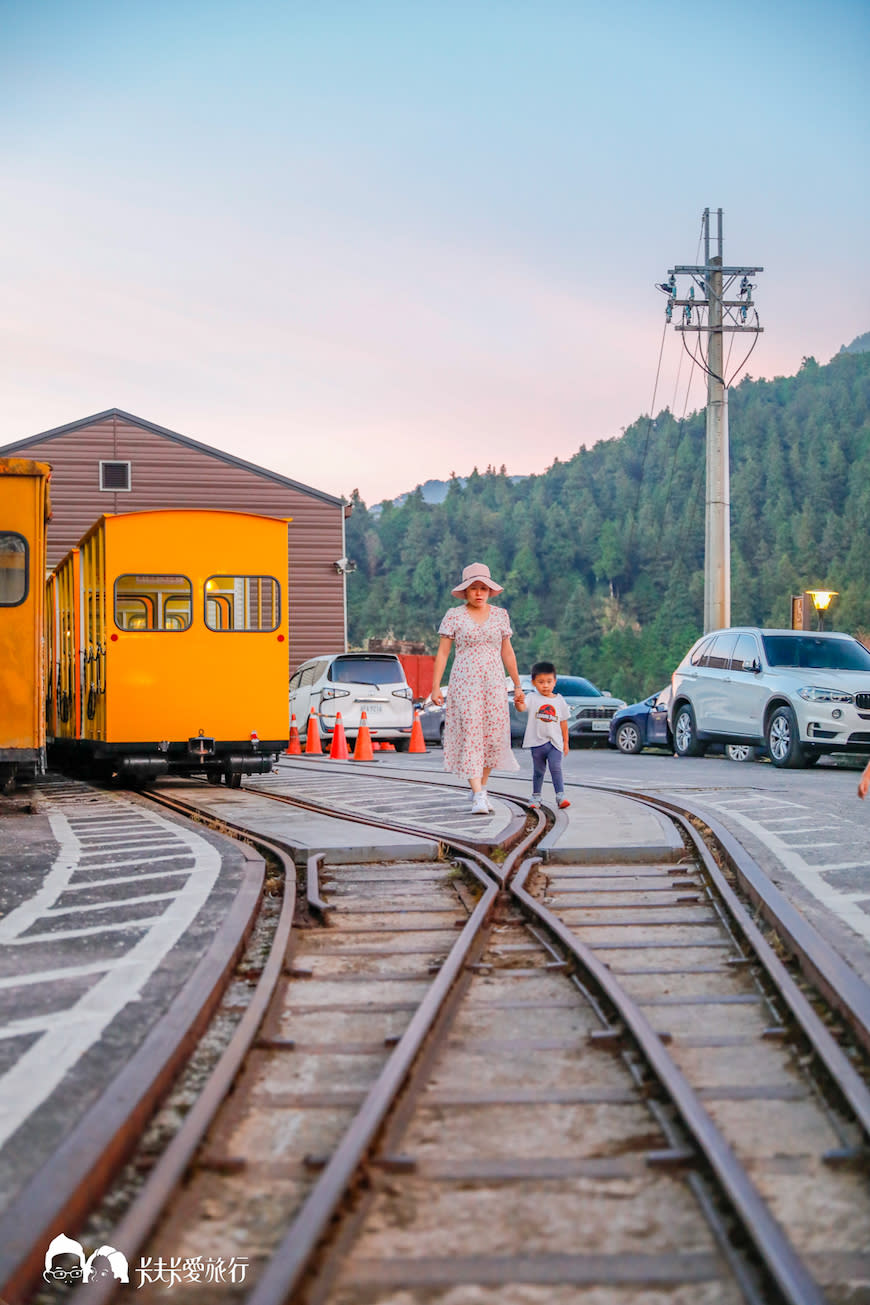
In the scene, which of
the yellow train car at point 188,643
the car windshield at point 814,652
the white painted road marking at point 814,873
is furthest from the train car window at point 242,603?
the car windshield at point 814,652

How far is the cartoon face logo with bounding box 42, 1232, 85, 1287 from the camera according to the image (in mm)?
2949

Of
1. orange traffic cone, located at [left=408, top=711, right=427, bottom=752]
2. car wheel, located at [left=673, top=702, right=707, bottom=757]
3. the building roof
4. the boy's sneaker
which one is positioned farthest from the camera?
the building roof

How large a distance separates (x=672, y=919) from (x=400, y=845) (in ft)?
8.52

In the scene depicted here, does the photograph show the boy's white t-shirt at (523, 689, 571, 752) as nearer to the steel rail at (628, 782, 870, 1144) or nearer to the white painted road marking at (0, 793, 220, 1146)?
the white painted road marking at (0, 793, 220, 1146)

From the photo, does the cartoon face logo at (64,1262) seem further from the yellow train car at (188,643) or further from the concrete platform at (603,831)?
the yellow train car at (188,643)

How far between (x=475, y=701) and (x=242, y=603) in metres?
5.33

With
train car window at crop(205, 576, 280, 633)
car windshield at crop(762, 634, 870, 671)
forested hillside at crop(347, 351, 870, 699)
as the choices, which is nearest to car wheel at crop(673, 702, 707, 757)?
car windshield at crop(762, 634, 870, 671)

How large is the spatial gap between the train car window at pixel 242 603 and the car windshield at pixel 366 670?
8.33 m

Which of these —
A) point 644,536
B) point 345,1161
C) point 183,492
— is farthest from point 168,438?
point 644,536

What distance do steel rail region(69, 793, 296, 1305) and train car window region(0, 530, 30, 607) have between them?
672cm

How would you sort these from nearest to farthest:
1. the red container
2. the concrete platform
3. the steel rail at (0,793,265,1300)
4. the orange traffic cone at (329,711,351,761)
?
1. the steel rail at (0,793,265,1300)
2. the concrete platform
3. the orange traffic cone at (329,711,351,761)
4. the red container

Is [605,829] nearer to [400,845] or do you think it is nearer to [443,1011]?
[400,845]

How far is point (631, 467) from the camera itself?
488 feet

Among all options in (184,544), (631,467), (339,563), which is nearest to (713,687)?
(184,544)
